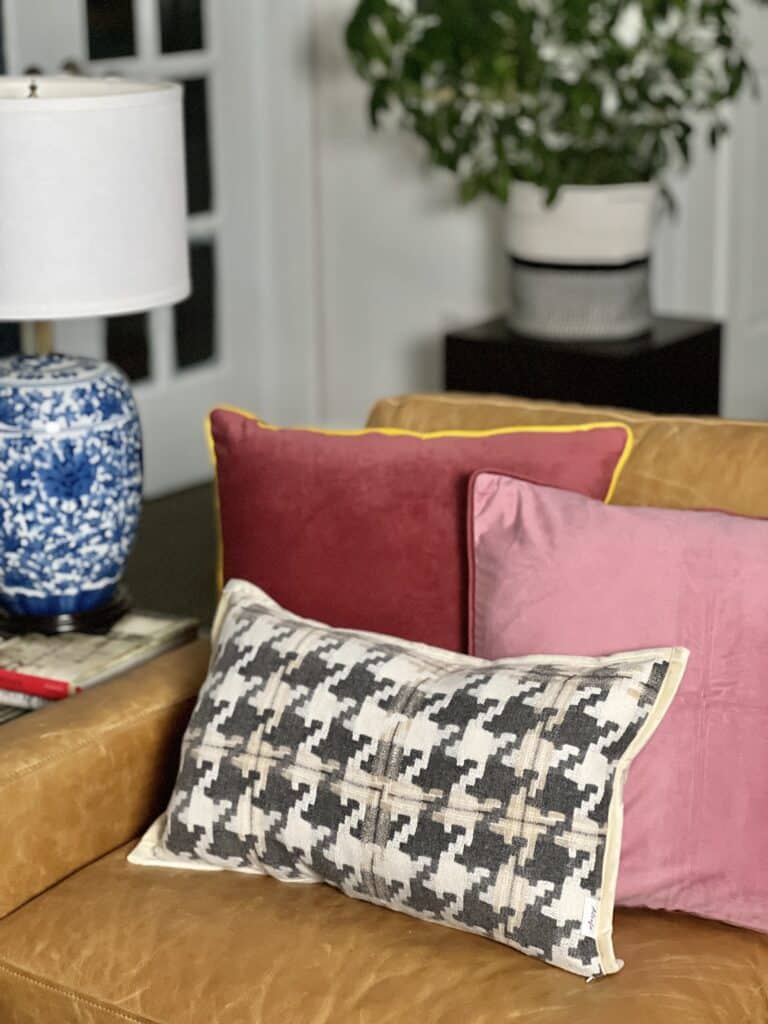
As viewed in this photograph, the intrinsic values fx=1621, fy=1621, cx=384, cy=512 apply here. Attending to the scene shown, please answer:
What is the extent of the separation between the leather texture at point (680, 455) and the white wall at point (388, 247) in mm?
1964

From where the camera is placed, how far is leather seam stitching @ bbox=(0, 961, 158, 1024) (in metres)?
1.40

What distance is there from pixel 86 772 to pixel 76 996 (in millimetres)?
256

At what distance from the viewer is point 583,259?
127 inches

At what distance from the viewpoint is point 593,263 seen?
323 centimetres

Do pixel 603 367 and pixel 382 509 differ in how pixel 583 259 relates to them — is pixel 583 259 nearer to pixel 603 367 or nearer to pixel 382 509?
pixel 603 367

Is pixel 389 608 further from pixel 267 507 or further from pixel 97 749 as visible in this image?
pixel 97 749

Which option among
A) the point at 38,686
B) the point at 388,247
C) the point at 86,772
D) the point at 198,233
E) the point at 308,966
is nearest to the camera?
the point at 308,966

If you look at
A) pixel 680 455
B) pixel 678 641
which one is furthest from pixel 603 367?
pixel 678 641

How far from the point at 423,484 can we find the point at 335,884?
0.41 meters

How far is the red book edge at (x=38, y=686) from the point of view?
5.95 feet

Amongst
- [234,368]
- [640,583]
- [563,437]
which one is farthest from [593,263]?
[640,583]

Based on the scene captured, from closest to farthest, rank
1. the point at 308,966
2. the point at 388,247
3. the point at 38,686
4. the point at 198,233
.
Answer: the point at 308,966 < the point at 38,686 < the point at 198,233 < the point at 388,247

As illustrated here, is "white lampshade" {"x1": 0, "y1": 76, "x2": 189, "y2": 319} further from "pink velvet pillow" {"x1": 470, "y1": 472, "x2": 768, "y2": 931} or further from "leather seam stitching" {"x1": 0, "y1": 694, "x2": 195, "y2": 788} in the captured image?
"pink velvet pillow" {"x1": 470, "y1": 472, "x2": 768, "y2": 931}

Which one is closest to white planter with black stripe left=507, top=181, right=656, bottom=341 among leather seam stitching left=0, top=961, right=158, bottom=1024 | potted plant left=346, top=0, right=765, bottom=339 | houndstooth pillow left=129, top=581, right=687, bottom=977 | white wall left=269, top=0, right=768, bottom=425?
potted plant left=346, top=0, right=765, bottom=339
